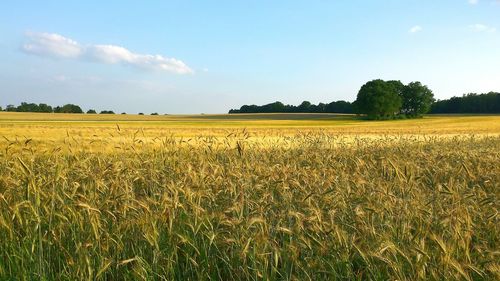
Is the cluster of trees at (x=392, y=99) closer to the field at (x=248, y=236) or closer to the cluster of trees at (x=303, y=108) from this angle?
the cluster of trees at (x=303, y=108)

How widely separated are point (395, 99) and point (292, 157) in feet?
235

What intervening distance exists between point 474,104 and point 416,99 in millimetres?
28991

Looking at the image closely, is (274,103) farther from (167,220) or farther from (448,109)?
(167,220)

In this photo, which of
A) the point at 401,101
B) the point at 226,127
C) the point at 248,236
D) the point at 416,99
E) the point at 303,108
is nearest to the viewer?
the point at 248,236

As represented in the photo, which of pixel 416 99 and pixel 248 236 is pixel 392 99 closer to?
pixel 416 99

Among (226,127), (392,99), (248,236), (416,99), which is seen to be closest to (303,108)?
(416,99)

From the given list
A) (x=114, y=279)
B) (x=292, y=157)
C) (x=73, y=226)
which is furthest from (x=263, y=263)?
(x=292, y=157)

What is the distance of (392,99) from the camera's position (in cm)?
7494

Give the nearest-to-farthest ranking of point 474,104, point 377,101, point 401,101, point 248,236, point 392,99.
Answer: point 248,236 → point 377,101 → point 392,99 → point 401,101 → point 474,104

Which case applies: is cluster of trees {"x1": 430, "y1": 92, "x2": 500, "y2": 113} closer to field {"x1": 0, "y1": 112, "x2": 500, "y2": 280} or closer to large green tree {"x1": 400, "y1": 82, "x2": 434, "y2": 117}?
large green tree {"x1": 400, "y1": 82, "x2": 434, "y2": 117}

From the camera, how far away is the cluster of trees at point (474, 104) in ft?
325

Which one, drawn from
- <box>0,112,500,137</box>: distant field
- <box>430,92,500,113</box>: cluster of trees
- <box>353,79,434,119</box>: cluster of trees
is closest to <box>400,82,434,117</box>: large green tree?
<box>353,79,434,119</box>: cluster of trees

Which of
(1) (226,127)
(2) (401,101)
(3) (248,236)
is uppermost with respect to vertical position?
(2) (401,101)

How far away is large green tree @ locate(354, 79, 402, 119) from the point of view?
7294 centimetres
